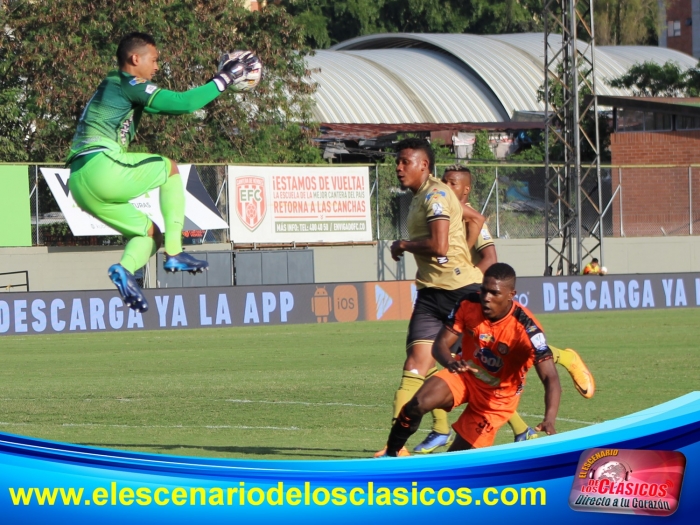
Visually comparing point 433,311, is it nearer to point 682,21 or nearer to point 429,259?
point 429,259

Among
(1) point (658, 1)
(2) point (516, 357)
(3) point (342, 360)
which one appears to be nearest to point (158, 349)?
(3) point (342, 360)

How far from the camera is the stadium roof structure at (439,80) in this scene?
4962 cm

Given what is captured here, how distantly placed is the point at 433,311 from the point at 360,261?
22.8 meters

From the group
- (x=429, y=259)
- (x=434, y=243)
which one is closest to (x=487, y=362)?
(x=434, y=243)

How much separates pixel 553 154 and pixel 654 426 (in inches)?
1606

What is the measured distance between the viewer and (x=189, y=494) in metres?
5.02

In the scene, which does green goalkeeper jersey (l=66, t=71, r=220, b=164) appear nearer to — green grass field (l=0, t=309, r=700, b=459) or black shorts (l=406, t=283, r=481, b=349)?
black shorts (l=406, t=283, r=481, b=349)

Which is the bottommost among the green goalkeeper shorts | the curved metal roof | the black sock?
the black sock

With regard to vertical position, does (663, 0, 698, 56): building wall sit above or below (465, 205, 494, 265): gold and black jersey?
above

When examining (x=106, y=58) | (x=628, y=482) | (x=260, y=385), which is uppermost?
(x=106, y=58)

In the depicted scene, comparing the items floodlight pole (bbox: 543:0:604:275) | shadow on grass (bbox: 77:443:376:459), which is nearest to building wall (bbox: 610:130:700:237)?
floodlight pole (bbox: 543:0:604:275)

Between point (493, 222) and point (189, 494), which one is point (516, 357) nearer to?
point (189, 494)

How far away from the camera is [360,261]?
31.7 m

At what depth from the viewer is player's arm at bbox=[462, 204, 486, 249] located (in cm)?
943
